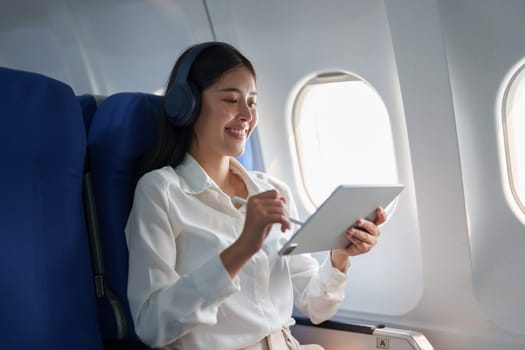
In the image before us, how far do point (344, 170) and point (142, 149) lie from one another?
117 cm

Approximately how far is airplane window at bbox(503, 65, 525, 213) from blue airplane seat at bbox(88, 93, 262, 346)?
1292 millimetres

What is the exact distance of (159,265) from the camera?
69.8 inches

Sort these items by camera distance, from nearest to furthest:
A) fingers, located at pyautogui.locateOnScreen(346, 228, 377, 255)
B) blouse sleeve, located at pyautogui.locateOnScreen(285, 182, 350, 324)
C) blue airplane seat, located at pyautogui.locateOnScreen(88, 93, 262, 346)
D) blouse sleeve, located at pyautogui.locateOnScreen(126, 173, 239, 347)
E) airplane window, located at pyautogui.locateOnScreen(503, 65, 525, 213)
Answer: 1. blouse sleeve, located at pyautogui.locateOnScreen(126, 173, 239, 347)
2. fingers, located at pyautogui.locateOnScreen(346, 228, 377, 255)
3. blue airplane seat, located at pyautogui.locateOnScreen(88, 93, 262, 346)
4. blouse sleeve, located at pyautogui.locateOnScreen(285, 182, 350, 324)
5. airplane window, located at pyautogui.locateOnScreen(503, 65, 525, 213)

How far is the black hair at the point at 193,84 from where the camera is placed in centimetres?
201

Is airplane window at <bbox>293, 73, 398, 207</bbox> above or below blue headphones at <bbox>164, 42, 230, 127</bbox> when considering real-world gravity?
below

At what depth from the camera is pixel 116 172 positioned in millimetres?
1979

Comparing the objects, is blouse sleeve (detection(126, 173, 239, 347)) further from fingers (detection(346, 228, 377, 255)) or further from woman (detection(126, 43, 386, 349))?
fingers (detection(346, 228, 377, 255))

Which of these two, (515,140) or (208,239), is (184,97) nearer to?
(208,239)

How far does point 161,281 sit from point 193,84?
2.05 ft

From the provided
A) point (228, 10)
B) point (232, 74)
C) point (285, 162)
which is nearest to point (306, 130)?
point (285, 162)

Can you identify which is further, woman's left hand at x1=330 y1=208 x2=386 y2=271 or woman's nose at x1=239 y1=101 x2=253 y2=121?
woman's nose at x1=239 y1=101 x2=253 y2=121

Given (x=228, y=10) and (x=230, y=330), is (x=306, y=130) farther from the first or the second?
(x=230, y=330)

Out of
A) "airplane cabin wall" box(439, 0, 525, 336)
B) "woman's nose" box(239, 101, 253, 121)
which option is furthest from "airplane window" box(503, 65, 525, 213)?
"woman's nose" box(239, 101, 253, 121)

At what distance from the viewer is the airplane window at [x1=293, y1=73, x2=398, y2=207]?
286cm
